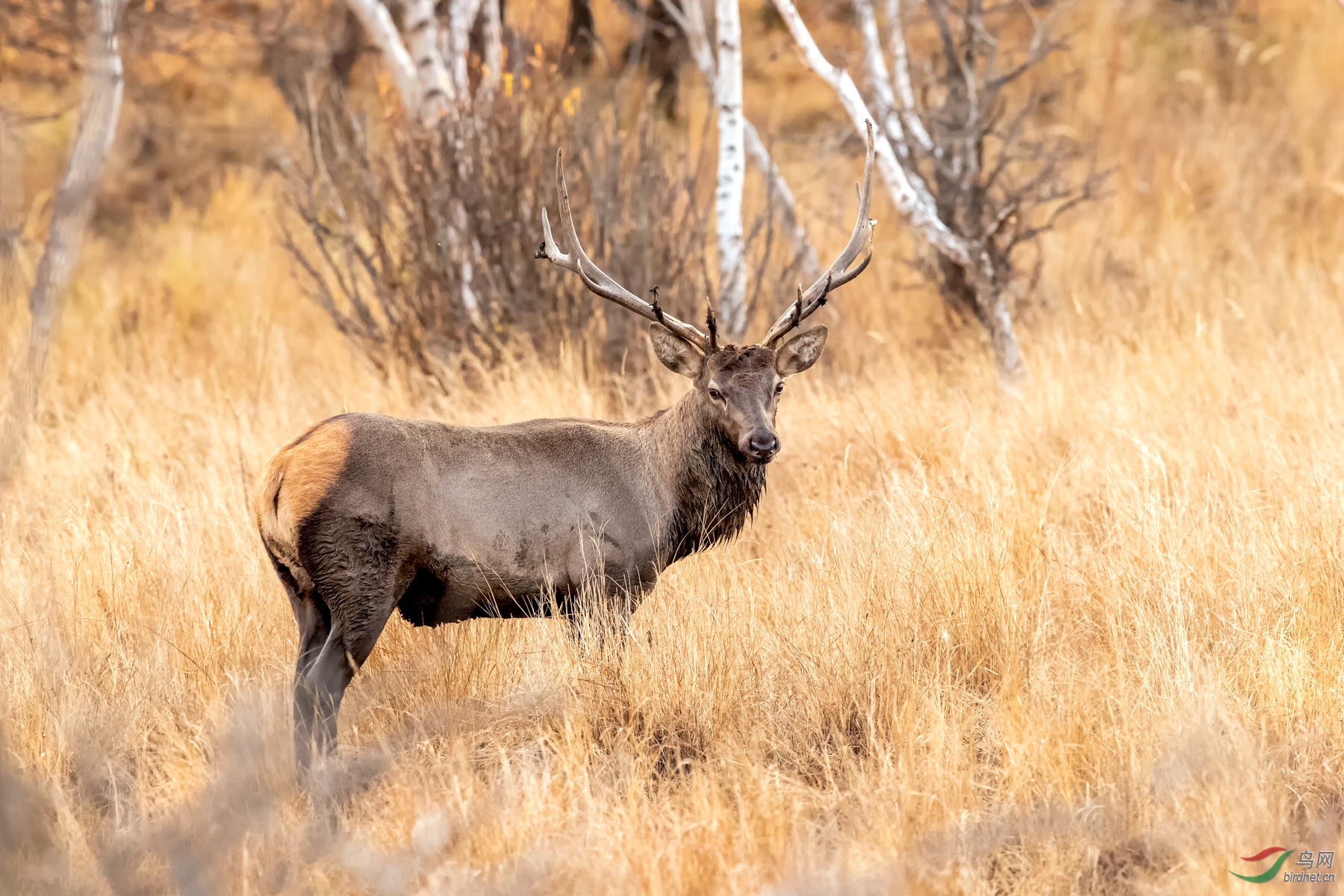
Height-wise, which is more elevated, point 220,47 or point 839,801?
point 220,47

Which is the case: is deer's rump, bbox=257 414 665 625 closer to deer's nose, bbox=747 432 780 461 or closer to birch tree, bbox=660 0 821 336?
deer's nose, bbox=747 432 780 461

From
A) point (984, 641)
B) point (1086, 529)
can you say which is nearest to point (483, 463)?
point (984, 641)

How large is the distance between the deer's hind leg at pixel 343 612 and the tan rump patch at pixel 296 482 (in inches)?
4.0

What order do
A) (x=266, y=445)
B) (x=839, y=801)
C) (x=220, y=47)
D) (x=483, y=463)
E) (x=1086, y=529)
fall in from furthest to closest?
1. (x=220, y=47)
2. (x=266, y=445)
3. (x=1086, y=529)
4. (x=483, y=463)
5. (x=839, y=801)

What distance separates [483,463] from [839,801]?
1.51m

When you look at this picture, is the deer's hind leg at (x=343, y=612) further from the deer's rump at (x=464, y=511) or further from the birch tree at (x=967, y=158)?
the birch tree at (x=967, y=158)

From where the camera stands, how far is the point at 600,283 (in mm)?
4973

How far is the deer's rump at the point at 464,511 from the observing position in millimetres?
3885

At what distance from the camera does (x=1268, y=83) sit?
12.5 metres

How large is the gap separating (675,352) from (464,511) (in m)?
1.06

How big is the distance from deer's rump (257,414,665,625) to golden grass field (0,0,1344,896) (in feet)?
0.76

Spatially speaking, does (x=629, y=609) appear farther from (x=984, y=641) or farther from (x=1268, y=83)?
(x=1268, y=83)

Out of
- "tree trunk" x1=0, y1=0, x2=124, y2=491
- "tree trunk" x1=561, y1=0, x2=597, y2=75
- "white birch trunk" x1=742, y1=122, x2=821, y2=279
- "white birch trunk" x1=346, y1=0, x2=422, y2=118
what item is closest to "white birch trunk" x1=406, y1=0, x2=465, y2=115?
"white birch trunk" x1=346, y1=0, x2=422, y2=118

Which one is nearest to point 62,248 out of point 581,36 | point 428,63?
point 428,63
